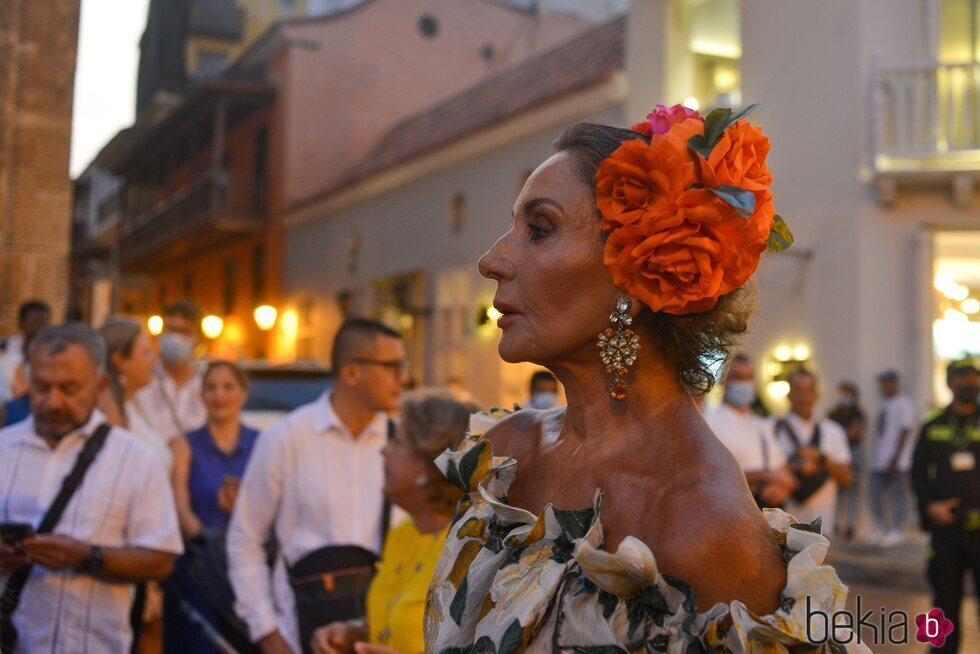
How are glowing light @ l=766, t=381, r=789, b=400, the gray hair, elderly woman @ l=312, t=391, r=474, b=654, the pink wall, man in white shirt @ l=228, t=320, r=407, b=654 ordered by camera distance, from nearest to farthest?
elderly woman @ l=312, t=391, r=474, b=654
the gray hair
man in white shirt @ l=228, t=320, r=407, b=654
glowing light @ l=766, t=381, r=789, b=400
the pink wall

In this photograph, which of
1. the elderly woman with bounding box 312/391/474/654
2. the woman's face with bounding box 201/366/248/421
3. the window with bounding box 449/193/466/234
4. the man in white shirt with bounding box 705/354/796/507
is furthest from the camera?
the window with bounding box 449/193/466/234

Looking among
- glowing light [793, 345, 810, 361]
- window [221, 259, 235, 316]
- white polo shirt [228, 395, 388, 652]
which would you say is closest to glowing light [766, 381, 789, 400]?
glowing light [793, 345, 810, 361]

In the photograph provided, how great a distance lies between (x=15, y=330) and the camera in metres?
7.50

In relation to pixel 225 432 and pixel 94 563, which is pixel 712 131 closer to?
pixel 94 563

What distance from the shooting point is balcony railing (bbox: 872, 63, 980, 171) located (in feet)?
45.6

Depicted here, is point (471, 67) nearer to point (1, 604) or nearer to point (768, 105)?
point (768, 105)

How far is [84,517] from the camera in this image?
4125 millimetres

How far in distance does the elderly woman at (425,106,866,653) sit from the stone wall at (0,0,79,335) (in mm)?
6270

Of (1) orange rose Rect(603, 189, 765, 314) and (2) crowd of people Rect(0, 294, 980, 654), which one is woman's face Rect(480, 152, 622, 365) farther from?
(2) crowd of people Rect(0, 294, 980, 654)

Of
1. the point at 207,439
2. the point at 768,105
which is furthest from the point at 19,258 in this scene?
the point at 768,105

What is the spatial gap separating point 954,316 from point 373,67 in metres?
17.9

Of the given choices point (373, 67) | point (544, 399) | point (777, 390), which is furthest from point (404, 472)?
point (373, 67)

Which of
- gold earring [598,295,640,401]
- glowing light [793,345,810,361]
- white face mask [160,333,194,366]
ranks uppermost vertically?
glowing light [793,345,810,361]

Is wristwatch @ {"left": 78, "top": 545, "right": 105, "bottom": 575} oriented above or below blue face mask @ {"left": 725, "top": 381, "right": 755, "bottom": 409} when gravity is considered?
below
